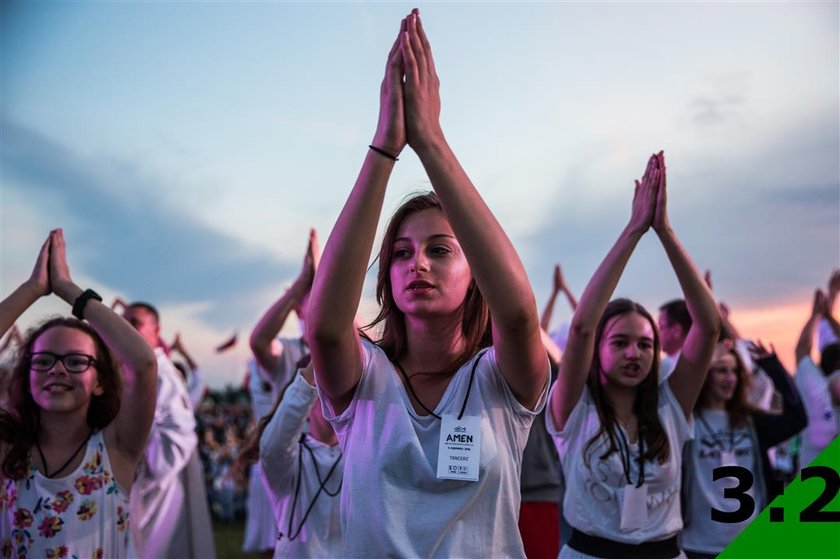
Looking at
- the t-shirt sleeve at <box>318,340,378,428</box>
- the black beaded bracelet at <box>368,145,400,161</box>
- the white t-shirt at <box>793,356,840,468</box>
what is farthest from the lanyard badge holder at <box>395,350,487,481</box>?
the white t-shirt at <box>793,356,840,468</box>

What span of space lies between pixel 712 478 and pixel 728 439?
301 mm

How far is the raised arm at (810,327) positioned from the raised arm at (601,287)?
3.39 meters

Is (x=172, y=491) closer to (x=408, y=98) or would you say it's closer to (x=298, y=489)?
(x=298, y=489)

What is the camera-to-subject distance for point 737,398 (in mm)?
5629

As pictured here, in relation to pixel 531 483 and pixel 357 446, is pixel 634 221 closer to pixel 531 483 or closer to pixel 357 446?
pixel 357 446

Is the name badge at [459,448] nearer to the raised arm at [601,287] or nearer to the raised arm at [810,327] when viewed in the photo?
the raised arm at [601,287]

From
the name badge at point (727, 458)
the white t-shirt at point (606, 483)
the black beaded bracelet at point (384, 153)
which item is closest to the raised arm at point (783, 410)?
the name badge at point (727, 458)

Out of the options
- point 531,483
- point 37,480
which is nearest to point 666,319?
point 531,483

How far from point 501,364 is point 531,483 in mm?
3875

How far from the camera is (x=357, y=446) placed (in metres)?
2.25

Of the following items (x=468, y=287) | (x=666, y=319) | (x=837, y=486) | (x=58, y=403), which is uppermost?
(x=666, y=319)

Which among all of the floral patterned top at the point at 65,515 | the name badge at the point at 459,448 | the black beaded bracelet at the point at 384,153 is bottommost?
the floral patterned top at the point at 65,515

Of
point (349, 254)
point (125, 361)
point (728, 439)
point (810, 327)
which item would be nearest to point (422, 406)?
point (349, 254)

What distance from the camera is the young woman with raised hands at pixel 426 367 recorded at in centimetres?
210
